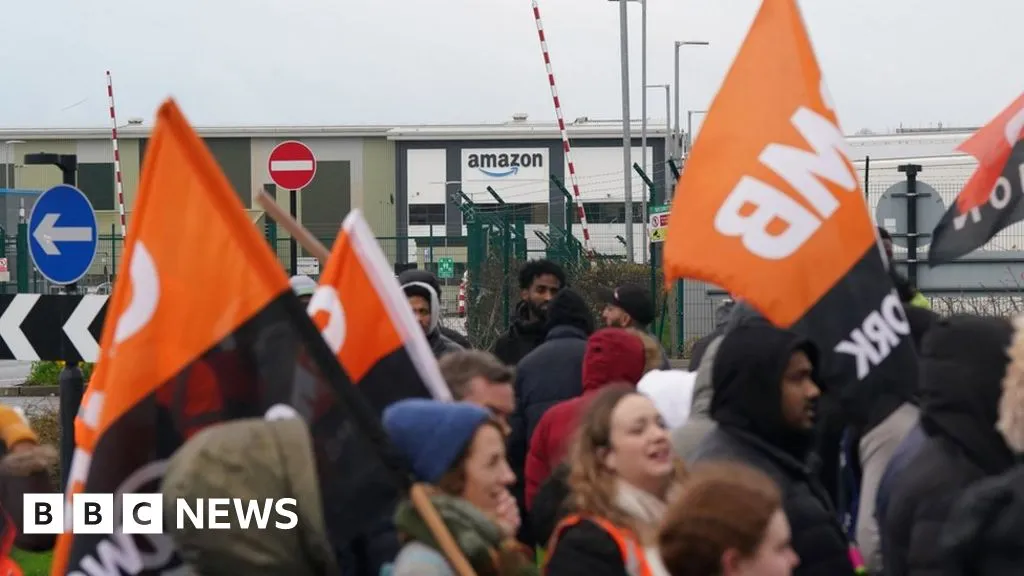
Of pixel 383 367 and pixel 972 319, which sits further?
pixel 383 367

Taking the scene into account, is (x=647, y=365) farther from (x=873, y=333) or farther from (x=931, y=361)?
(x=931, y=361)

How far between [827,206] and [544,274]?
4.16 metres

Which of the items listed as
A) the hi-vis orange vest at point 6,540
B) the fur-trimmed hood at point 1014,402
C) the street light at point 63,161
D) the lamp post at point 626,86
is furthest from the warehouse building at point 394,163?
the fur-trimmed hood at point 1014,402

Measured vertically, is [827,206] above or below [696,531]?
above

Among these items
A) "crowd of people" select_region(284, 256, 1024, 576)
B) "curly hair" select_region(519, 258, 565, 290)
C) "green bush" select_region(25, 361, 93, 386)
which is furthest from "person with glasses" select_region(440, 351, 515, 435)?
"green bush" select_region(25, 361, 93, 386)

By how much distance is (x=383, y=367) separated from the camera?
498 cm

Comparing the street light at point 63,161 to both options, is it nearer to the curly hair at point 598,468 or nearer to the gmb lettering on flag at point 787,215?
the gmb lettering on flag at point 787,215

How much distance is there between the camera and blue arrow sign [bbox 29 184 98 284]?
435 inches

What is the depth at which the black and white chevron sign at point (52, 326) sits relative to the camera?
10117mm

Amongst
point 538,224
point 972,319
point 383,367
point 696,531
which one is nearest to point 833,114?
point 972,319

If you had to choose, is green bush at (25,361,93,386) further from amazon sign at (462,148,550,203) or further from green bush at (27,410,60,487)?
amazon sign at (462,148,550,203)

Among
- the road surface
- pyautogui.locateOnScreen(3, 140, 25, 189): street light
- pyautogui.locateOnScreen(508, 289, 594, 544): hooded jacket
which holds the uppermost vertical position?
pyautogui.locateOnScreen(3, 140, 25, 189): street light

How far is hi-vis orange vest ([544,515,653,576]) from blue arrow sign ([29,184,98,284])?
7.48 metres

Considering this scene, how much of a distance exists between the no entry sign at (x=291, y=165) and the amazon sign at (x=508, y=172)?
114ft
